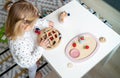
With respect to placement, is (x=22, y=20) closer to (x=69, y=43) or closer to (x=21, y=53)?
(x=21, y=53)

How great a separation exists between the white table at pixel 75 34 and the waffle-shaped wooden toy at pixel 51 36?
3 cm

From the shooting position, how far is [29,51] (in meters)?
0.99

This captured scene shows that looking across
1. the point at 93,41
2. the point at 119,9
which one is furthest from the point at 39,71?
the point at 119,9

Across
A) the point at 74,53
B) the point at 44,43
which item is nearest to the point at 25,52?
the point at 44,43

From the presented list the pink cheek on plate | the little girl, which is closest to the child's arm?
the little girl

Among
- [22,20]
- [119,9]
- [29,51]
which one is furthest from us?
[119,9]

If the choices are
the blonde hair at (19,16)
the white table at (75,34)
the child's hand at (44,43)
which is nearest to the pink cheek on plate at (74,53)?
the white table at (75,34)

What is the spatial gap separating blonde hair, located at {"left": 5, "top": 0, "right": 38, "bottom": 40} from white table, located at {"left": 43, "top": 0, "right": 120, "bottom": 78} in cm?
25

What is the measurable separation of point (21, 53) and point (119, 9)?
3.61 feet

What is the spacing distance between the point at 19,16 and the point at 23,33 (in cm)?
10

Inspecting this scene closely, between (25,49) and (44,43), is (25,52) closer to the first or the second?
(25,49)

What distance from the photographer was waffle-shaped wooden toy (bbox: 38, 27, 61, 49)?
106 centimetres

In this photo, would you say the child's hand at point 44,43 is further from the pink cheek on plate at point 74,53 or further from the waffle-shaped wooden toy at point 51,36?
the pink cheek on plate at point 74,53

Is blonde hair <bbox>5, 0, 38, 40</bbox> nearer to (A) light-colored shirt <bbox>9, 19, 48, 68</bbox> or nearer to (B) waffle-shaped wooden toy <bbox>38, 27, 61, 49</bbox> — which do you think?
(A) light-colored shirt <bbox>9, 19, 48, 68</bbox>
